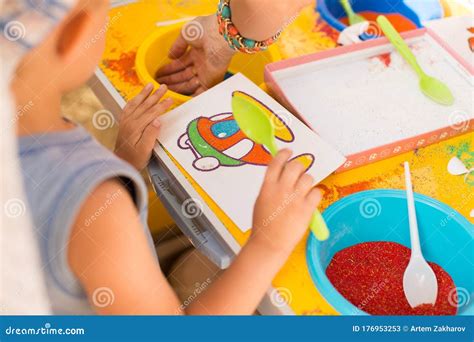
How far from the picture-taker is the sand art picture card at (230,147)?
1.88 ft

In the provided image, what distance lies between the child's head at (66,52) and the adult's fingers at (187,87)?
0.94 feet

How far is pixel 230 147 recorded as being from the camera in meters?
0.62

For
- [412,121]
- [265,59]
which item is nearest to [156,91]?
[265,59]

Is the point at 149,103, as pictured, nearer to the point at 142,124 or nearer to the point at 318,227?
the point at 142,124

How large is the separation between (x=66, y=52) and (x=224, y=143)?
234 mm

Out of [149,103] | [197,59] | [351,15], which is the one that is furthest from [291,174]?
[351,15]

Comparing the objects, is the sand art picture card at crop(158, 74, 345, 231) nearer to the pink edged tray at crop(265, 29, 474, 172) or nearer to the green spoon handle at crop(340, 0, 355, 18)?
the pink edged tray at crop(265, 29, 474, 172)

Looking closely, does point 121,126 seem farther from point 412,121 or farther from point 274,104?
point 412,121

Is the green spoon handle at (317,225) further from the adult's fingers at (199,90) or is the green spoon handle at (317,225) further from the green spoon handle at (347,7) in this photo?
the green spoon handle at (347,7)

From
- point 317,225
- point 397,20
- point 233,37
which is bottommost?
point 397,20

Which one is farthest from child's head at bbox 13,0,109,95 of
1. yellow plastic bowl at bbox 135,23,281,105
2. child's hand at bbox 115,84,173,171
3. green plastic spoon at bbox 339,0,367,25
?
green plastic spoon at bbox 339,0,367,25

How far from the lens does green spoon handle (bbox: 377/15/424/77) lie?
0.72m

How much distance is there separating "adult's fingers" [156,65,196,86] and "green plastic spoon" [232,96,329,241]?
21cm

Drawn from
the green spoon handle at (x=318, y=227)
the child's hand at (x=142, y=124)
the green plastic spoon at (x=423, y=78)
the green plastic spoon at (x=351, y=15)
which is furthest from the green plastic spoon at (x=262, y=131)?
the green plastic spoon at (x=351, y=15)
